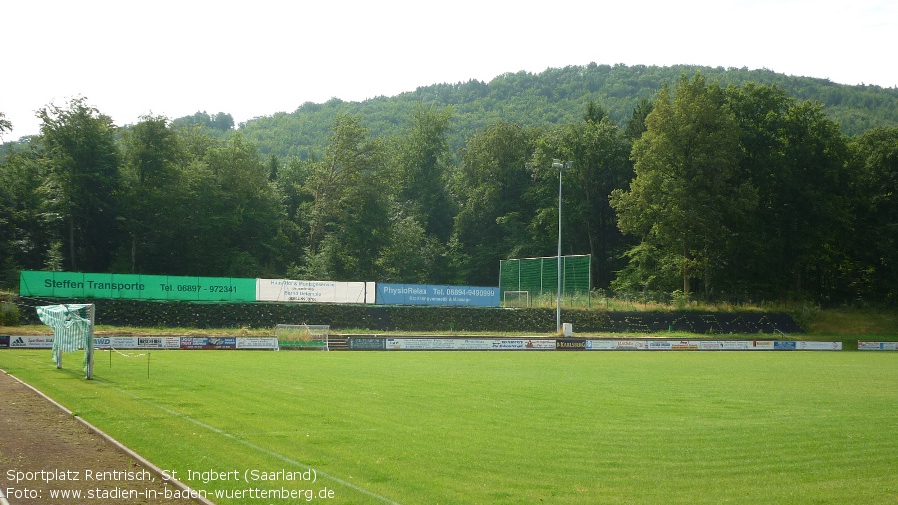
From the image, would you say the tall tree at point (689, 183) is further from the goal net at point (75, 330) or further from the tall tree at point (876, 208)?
the goal net at point (75, 330)

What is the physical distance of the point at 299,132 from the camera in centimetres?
16250

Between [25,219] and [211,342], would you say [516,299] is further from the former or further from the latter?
[25,219]

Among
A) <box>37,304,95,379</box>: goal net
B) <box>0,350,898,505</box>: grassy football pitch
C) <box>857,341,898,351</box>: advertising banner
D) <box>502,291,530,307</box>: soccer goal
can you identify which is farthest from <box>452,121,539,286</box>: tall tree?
<box>37,304,95,379</box>: goal net

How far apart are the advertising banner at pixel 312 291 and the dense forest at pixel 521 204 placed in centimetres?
1965

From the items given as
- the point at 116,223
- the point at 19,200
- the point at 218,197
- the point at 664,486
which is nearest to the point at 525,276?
the point at 218,197

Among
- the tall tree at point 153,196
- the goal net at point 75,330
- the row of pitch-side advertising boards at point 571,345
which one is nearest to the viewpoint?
the goal net at point 75,330

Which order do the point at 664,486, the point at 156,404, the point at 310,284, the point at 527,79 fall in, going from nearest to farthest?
1. the point at 664,486
2. the point at 156,404
3. the point at 310,284
4. the point at 527,79

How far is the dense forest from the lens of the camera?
68812 millimetres

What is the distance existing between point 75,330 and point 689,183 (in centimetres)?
5931

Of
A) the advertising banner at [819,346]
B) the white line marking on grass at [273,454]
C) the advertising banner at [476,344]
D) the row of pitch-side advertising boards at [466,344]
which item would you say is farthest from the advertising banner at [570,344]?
the white line marking on grass at [273,454]

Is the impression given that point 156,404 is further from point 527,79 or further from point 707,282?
point 527,79

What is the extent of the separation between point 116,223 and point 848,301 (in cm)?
7467

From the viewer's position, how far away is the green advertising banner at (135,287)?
48344 mm

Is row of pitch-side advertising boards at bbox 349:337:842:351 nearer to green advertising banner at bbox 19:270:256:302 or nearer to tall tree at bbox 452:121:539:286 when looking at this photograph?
green advertising banner at bbox 19:270:256:302
